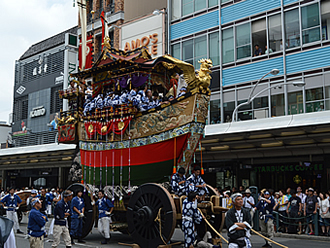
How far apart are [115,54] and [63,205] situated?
5.50 meters

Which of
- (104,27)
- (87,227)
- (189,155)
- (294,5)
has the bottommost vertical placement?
(87,227)

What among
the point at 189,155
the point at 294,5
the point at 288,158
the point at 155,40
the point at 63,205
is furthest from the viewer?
the point at 155,40

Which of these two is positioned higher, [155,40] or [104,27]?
[155,40]

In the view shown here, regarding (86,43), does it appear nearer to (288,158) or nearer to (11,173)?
(288,158)

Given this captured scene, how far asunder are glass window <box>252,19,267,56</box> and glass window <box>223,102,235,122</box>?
3.38 metres

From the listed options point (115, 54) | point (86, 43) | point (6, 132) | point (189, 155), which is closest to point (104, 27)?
point (86, 43)

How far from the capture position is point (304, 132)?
17.1 meters

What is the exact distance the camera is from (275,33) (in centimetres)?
2394

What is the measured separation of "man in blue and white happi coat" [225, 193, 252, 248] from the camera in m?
7.30

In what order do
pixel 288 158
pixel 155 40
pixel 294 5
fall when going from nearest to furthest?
pixel 288 158 < pixel 294 5 < pixel 155 40

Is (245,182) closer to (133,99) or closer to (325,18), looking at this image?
(325,18)

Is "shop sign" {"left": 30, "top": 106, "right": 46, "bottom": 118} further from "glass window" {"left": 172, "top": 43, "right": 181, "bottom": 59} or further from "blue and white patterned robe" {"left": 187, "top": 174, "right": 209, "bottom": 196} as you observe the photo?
"blue and white patterned robe" {"left": 187, "top": 174, "right": 209, "bottom": 196}

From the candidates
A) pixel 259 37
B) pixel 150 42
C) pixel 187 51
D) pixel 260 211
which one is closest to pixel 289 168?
pixel 259 37

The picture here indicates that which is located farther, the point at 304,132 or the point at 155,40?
the point at 155,40
